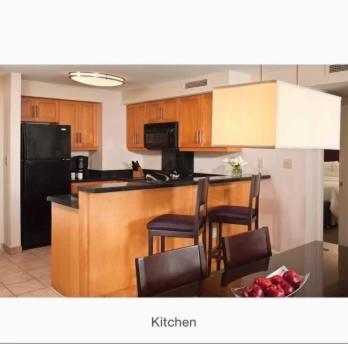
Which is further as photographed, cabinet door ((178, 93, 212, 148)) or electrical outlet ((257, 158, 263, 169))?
cabinet door ((178, 93, 212, 148))

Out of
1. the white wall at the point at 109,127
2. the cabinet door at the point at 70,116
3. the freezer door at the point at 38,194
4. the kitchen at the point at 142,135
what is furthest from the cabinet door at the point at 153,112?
the freezer door at the point at 38,194

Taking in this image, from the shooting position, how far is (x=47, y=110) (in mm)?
3969

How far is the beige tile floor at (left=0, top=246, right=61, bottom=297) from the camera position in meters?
2.33

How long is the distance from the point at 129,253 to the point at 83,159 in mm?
2372

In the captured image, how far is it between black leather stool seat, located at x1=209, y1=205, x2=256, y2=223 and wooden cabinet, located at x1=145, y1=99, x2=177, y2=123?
1527 millimetres

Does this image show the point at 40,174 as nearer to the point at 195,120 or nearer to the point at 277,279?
the point at 195,120

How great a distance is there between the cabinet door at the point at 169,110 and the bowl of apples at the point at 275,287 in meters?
2.99

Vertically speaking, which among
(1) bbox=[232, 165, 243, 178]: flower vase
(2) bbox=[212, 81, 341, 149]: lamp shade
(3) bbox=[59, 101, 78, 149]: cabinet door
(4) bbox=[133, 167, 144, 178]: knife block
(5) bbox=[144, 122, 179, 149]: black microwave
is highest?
(3) bbox=[59, 101, 78, 149]: cabinet door

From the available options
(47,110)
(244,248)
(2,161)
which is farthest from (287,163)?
(2,161)

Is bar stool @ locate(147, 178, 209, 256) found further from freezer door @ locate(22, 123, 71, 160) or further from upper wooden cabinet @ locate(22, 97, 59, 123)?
upper wooden cabinet @ locate(22, 97, 59, 123)

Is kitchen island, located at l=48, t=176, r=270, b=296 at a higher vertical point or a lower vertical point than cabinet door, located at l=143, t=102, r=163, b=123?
lower

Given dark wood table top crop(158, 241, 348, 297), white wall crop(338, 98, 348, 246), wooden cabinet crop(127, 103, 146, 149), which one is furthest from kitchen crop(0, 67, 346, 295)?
dark wood table top crop(158, 241, 348, 297)

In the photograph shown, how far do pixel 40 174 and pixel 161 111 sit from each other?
1.53 m
